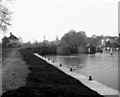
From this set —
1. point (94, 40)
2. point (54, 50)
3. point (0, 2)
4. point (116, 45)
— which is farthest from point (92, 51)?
point (94, 40)

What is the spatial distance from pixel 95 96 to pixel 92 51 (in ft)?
311

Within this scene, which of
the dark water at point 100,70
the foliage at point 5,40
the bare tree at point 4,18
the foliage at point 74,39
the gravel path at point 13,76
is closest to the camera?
the gravel path at point 13,76

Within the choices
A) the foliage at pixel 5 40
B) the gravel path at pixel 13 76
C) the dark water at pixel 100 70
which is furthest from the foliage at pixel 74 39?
the gravel path at pixel 13 76

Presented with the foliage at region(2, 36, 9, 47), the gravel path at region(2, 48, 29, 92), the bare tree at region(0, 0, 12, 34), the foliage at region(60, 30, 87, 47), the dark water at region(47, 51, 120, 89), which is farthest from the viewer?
the foliage at region(60, 30, 87, 47)

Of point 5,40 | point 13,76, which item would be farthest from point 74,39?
point 13,76

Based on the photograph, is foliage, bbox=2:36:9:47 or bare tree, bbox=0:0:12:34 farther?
foliage, bbox=2:36:9:47

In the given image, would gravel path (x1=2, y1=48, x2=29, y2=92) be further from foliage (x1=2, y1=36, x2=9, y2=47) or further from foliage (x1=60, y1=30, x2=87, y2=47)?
foliage (x1=60, y1=30, x2=87, y2=47)

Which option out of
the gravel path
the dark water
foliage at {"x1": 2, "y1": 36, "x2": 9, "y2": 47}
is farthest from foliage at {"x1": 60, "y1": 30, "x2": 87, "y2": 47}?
the gravel path

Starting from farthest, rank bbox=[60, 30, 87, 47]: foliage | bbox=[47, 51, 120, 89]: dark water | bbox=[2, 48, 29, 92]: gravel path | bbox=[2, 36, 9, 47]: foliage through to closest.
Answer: bbox=[60, 30, 87, 47]: foliage
bbox=[2, 36, 9, 47]: foliage
bbox=[47, 51, 120, 89]: dark water
bbox=[2, 48, 29, 92]: gravel path

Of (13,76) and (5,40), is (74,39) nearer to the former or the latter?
(5,40)

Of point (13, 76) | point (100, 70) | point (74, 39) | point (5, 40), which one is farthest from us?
point (74, 39)

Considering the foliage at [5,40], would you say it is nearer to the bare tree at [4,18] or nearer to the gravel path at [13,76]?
the bare tree at [4,18]

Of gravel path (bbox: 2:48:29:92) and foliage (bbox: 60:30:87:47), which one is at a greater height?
foliage (bbox: 60:30:87:47)

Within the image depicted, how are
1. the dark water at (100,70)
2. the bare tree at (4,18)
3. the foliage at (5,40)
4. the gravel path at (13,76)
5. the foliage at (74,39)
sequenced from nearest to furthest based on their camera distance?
the gravel path at (13,76) → the dark water at (100,70) → the bare tree at (4,18) → the foliage at (5,40) → the foliage at (74,39)
